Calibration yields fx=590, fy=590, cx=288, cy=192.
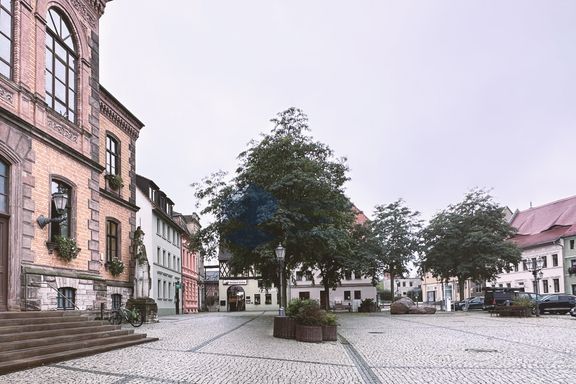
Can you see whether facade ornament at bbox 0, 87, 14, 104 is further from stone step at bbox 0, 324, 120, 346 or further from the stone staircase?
stone step at bbox 0, 324, 120, 346

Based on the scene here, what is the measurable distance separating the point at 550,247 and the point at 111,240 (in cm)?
5327

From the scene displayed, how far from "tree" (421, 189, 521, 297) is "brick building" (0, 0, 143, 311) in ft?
113

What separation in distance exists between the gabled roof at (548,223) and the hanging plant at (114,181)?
46465 mm

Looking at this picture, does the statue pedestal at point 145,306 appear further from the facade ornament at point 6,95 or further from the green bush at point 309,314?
the facade ornament at point 6,95

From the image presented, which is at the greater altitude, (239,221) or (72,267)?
(239,221)

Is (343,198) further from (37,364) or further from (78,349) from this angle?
(37,364)

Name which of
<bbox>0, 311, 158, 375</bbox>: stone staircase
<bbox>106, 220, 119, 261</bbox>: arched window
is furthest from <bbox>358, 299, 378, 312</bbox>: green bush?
<bbox>0, 311, 158, 375</bbox>: stone staircase

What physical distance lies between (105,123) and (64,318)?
15.2 meters

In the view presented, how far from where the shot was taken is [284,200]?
25812 mm

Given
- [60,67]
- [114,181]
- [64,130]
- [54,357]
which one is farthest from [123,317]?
[54,357]

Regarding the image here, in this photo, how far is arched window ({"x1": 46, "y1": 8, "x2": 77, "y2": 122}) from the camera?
18.7 m

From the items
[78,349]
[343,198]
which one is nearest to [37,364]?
[78,349]

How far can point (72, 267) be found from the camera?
18.9m

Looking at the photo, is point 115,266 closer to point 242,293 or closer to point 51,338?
point 51,338
